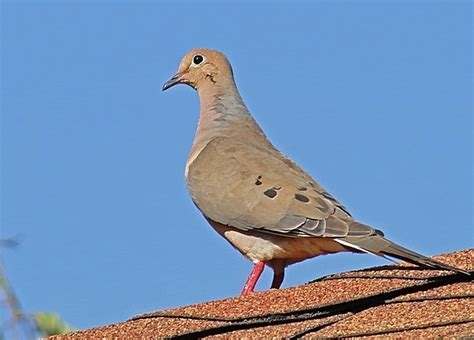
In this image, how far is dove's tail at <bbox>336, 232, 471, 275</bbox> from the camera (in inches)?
193

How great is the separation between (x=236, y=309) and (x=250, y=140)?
2.27 metres

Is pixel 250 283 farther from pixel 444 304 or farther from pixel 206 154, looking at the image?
pixel 444 304

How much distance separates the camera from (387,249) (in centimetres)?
539

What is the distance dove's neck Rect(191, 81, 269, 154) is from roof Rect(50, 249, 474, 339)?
→ 2.12m

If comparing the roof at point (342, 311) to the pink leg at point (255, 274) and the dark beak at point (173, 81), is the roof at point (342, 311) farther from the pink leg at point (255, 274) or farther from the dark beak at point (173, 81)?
the dark beak at point (173, 81)

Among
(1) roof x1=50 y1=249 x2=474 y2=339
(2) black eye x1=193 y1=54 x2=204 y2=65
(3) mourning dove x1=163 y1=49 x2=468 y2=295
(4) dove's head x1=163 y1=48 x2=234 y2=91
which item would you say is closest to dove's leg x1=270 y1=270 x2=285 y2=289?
(3) mourning dove x1=163 y1=49 x2=468 y2=295

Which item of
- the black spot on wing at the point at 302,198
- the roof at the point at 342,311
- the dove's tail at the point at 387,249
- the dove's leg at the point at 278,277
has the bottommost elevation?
the roof at the point at 342,311

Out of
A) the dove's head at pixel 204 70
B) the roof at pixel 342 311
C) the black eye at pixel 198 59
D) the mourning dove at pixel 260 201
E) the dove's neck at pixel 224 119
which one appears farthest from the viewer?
the black eye at pixel 198 59

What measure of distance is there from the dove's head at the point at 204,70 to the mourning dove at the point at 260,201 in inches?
12.2

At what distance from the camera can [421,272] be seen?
5.04m

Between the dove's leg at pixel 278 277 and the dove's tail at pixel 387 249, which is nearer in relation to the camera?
the dove's tail at pixel 387 249

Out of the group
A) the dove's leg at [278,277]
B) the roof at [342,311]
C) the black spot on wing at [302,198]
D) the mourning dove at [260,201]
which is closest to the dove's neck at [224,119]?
the mourning dove at [260,201]

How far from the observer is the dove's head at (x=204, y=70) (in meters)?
7.86

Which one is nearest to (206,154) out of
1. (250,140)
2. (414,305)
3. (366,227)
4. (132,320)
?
(250,140)
